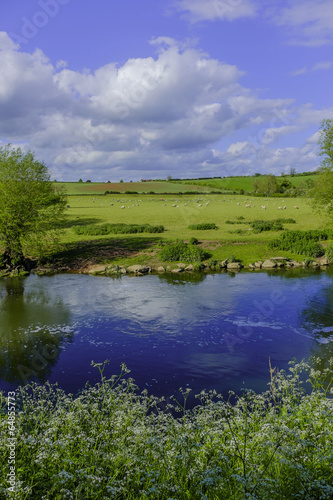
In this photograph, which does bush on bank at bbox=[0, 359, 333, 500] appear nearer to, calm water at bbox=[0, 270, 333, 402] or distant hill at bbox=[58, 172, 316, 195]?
calm water at bbox=[0, 270, 333, 402]

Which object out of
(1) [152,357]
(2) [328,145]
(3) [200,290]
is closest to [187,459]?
(1) [152,357]

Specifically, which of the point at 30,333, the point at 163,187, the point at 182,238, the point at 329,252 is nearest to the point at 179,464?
the point at 30,333

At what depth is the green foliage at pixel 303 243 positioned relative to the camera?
127 ft

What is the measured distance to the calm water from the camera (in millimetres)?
15281

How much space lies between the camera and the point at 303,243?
40719 mm

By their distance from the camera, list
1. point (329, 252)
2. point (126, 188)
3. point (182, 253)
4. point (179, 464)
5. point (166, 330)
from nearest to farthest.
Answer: point (179, 464)
point (166, 330)
point (329, 252)
point (182, 253)
point (126, 188)

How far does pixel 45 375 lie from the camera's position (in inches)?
598

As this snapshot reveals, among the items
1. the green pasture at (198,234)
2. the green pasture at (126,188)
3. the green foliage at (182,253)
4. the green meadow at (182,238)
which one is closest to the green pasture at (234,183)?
the green pasture at (126,188)

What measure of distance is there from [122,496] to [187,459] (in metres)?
1.34

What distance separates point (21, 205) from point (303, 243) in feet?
100

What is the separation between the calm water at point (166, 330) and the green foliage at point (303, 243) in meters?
7.25

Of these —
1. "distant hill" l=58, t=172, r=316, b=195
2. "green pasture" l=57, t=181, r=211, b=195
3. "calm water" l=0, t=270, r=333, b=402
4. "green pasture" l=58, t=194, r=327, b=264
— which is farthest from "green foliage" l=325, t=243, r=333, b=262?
"green pasture" l=57, t=181, r=211, b=195

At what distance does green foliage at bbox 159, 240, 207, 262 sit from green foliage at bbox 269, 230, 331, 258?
354 inches

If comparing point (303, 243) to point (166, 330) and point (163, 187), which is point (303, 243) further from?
point (163, 187)
